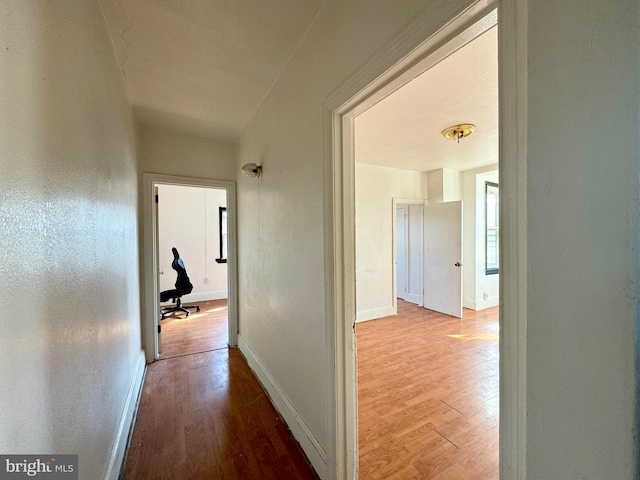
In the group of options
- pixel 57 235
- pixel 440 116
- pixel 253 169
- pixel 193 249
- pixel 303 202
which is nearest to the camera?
pixel 57 235

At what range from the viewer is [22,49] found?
0.63 m

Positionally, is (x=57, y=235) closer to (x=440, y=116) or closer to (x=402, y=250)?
(x=440, y=116)

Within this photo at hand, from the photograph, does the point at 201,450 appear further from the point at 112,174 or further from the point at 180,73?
the point at 180,73

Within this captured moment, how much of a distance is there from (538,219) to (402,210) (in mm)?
4919

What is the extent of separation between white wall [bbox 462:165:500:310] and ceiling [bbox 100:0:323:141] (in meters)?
3.91

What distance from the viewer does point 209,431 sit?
1.73 metres

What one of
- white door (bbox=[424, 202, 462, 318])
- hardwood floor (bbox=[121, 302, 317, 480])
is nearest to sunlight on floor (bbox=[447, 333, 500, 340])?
white door (bbox=[424, 202, 462, 318])

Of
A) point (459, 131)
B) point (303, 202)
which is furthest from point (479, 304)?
point (303, 202)

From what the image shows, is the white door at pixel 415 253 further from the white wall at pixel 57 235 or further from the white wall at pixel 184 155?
the white wall at pixel 57 235

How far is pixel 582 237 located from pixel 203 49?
6.73 feet

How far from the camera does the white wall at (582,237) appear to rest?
0.45 m

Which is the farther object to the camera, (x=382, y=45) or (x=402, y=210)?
(x=402, y=210)

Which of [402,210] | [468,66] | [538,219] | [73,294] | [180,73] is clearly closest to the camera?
[538,219]

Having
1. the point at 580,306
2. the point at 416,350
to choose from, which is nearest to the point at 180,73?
the point at 580,306
